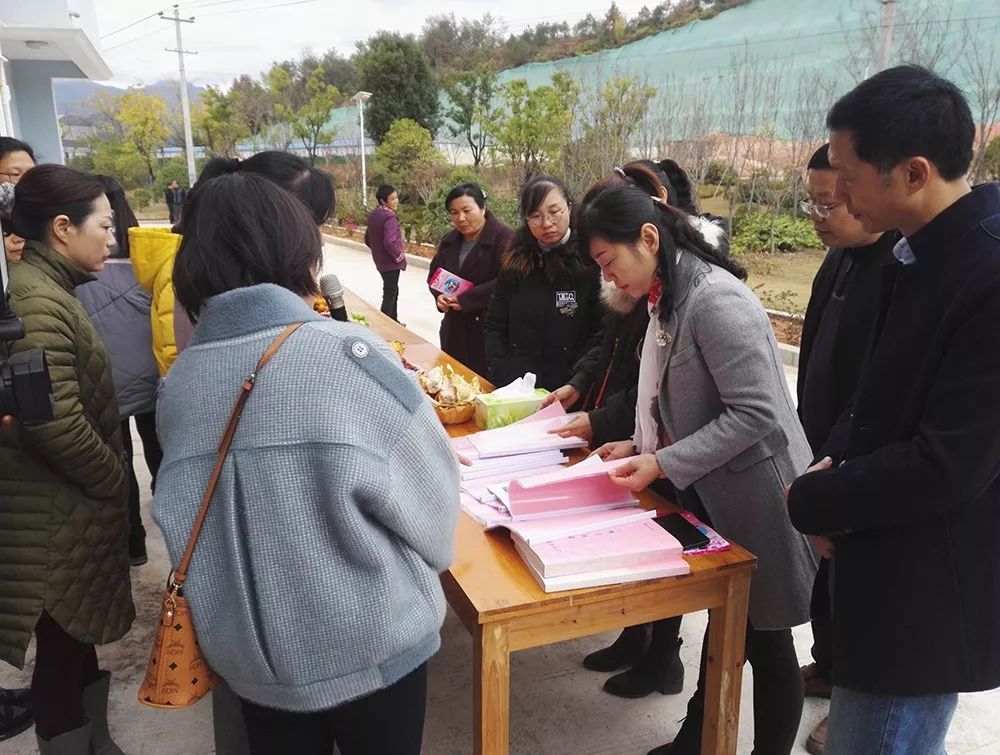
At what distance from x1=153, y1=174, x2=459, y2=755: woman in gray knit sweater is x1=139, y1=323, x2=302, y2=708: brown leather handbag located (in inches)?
Answer: 0.5

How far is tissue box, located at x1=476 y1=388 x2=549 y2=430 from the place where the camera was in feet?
7.50

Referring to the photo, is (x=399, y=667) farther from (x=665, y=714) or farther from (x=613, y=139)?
(x=613, y=139)

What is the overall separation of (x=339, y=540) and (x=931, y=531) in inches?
33.5

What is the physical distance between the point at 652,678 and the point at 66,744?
1.58 meters

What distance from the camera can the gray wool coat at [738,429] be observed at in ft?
5.01

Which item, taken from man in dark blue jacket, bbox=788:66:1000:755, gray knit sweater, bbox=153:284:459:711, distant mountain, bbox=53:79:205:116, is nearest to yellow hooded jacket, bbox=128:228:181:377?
gray knit sweater, bbox=153:284:459:711

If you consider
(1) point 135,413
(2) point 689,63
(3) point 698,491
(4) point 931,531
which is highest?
(2) point 689,63

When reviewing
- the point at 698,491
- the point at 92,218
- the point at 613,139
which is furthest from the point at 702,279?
the point at 613,139

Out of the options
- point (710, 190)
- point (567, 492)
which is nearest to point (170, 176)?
point (710, 190)

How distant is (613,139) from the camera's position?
12.2 metres

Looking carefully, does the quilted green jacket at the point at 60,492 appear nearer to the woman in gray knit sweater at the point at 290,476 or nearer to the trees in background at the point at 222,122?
the woman in gray knit sweater at the point at 290,476

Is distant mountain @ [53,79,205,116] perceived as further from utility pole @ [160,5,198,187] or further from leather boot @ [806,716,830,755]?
leather boot @ [806,716,830,755]

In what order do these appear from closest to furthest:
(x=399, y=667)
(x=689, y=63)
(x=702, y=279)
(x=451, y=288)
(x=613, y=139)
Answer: (x=399, y=667) < (x=702, y=279) < (x=451, y=288) < (x=613, y=139) < (x=689, y=63)

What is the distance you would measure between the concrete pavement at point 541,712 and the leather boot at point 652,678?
0.02 meters
